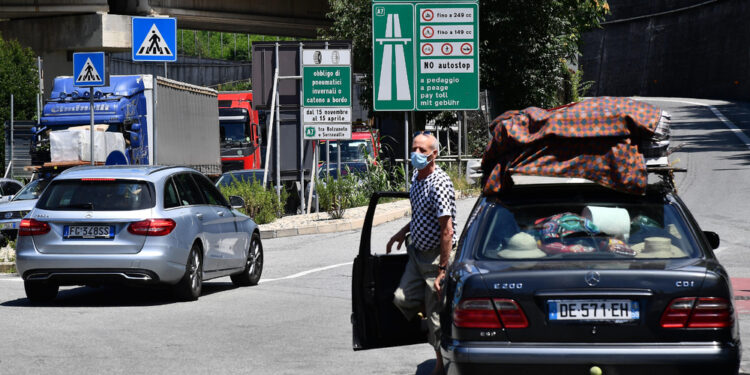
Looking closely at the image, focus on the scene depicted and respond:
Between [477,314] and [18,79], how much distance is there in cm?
4436

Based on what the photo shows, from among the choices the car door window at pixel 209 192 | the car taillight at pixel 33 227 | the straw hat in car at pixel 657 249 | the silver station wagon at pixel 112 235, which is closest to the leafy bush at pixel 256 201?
the car door window at pixel 209 192

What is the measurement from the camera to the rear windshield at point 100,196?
37.8 feet

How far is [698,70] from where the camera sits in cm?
7044

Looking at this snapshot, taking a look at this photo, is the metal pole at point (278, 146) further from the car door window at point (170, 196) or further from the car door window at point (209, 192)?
the car door window at point (170, 196)

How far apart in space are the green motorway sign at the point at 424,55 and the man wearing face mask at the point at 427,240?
16.7 metres

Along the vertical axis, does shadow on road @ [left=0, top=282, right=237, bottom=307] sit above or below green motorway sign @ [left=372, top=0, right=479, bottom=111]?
below

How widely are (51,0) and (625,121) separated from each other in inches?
1557

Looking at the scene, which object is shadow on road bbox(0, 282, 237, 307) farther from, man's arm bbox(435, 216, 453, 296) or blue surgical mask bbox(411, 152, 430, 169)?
man's arm bbox(435, 216, 453, 296)

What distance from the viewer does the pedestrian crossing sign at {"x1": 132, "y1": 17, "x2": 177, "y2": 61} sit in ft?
63.6

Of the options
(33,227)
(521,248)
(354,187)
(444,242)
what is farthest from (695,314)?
(354,187)

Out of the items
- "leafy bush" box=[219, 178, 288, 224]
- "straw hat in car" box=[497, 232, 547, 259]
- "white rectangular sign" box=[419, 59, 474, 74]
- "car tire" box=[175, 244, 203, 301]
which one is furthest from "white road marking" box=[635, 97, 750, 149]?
"straw hat in car" box=[497, 232, 547, 259]

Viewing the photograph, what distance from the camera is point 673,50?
7219cm

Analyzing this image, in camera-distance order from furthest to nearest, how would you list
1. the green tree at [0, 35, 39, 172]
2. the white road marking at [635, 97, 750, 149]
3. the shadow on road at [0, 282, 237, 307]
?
the green tree at [0, 35, 39, 172], the white road marking at [635, 97, 750, 149], the shadow on road at [0, 282, 237, 307]

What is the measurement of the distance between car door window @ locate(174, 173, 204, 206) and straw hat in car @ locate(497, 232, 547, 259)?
6824 mm
